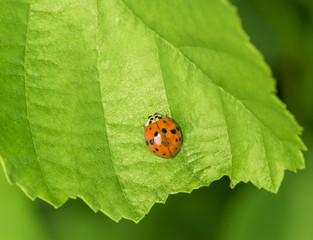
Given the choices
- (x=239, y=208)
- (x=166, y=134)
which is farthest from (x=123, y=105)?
(x=239, y=208)

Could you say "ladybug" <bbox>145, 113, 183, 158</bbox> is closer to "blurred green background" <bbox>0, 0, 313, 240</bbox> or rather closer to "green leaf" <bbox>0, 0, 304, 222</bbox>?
"green leaf" <bbox>0, 0, 304, 222</bbox>

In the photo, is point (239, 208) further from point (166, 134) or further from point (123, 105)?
point (123, 105)

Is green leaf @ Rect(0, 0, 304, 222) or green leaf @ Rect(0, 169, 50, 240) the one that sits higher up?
green leaf @ Rect(0, 0, 304, 222)

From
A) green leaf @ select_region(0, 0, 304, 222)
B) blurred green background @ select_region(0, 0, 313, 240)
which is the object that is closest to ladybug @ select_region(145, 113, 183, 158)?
green leaf @ select_region(0, 0, 304, 222)

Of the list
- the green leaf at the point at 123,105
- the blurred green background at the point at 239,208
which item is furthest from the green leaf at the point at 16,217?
the green leaf at the point at 123,105

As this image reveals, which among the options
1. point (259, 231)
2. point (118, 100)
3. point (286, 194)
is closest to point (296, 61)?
point (286, 194)

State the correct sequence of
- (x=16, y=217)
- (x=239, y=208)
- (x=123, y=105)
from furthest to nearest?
(x=239, y=208) → (x=16, y=217) → (x=123, y=105)

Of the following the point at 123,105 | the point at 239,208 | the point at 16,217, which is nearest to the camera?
the point at 123,105
